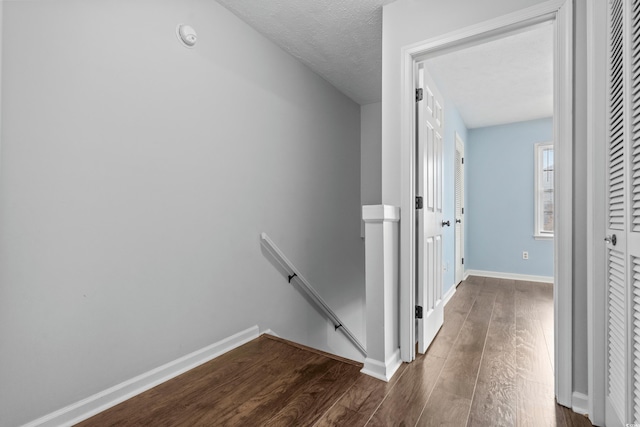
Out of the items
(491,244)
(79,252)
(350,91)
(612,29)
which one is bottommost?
(491,244)

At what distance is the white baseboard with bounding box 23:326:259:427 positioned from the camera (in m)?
1.38

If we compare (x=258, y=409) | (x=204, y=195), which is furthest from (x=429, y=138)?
(x=258, y=409)

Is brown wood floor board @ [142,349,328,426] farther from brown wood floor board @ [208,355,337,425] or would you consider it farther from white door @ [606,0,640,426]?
white door @ [606,0,640,426]

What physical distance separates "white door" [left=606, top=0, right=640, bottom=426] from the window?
3.83 meters

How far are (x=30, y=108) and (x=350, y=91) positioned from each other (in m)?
2.91

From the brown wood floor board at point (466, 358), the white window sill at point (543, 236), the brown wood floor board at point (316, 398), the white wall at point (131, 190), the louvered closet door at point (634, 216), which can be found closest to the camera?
the louvered closet door at point (634, 216)

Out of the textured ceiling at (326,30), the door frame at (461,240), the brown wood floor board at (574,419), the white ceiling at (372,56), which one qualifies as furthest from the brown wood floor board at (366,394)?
the door frame at (461,240)

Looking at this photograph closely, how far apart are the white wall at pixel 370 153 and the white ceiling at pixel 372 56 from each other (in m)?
0.16

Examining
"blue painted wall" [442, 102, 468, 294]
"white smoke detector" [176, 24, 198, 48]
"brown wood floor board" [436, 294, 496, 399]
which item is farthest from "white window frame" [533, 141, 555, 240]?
"white smoke detector" [176, 24, 198, 48]

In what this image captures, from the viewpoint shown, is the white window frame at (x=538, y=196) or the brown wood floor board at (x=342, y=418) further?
the white window frame at (x=538, y=196)

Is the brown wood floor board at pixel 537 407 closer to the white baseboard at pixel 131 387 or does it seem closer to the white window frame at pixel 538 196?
the white baseboard at pixel 131 387

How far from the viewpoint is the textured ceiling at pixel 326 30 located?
2125 mm

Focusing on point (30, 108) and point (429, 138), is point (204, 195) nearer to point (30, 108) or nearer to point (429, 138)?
point (30, 108)

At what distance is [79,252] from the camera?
145cm
